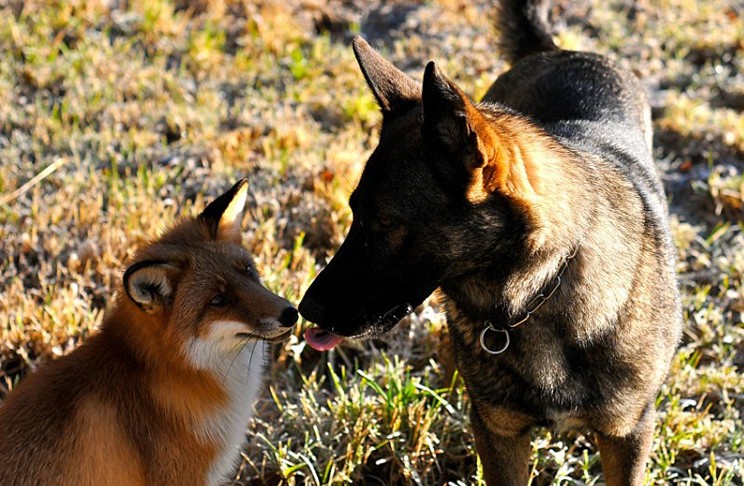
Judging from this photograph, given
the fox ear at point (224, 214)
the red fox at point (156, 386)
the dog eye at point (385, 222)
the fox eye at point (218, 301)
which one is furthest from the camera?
the fox ear at point (224, 214)

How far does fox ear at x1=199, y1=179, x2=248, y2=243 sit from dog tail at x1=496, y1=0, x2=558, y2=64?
289 centimetres

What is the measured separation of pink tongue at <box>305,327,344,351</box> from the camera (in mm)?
3225

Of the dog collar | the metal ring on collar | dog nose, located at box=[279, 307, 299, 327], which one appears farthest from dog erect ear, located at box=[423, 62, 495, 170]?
dog nose, located at box=[279, 307, 299, 327]

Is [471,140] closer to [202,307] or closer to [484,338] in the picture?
[484,338]

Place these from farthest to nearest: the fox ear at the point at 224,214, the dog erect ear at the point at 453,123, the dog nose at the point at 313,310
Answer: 1. the fox ear at the point at 224,214
2. the dog nose at the point at 313,310
3. the dog erect ear at the point at 453,123

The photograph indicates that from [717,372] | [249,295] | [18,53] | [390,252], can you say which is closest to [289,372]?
[249,295]

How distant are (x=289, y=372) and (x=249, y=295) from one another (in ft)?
4.20

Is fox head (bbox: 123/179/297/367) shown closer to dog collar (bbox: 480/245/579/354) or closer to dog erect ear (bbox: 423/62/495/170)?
dog collar (bbox: 480/245/579/354)

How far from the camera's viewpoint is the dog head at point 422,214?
263 centimetres

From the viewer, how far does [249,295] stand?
3.45 meters

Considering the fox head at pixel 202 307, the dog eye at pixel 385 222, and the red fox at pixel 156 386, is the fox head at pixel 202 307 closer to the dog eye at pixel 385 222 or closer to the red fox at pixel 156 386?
the red fox at pixel 156 386

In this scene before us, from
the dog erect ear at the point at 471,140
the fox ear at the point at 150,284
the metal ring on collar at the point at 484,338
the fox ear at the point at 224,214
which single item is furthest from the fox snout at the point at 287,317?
the dog erect ear at the point at 471,140

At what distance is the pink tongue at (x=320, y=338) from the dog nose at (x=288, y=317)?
0.46 ft

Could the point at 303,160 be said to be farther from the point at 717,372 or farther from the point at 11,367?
the point at 717,372
